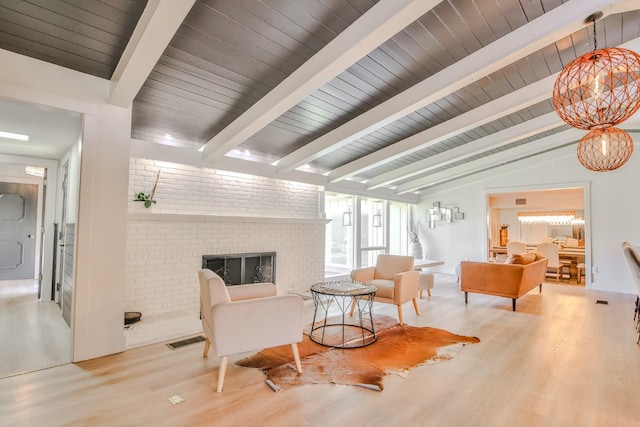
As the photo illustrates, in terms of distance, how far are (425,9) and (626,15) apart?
2.24m

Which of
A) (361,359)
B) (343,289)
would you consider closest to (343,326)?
(343,289)

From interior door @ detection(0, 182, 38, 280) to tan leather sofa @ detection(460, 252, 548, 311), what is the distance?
9020 millimetres

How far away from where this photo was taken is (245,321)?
2.61 m

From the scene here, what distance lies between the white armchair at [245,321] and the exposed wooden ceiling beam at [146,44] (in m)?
1.79

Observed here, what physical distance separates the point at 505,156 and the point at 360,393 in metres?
6.45

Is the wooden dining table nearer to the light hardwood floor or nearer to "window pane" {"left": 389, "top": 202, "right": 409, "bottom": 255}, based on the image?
"window pane" {"left": 389, "top": 202, "right": 409, "bottom": 255}

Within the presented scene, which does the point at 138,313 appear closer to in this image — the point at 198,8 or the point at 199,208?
the point at 199,208

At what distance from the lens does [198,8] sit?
2.36m

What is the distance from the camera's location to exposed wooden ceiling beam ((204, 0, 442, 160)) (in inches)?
93.5

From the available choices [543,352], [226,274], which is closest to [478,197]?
[543,352]

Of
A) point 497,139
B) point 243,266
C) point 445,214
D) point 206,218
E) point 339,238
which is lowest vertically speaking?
point 243,266

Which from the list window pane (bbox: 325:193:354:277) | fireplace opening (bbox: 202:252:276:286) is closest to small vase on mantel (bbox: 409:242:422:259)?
window pane (bbox: 325:193:354:277)

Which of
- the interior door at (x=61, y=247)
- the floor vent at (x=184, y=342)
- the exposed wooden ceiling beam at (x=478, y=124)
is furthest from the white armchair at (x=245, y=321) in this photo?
the exposed wooden ceiling beam at (x=478, y=124)

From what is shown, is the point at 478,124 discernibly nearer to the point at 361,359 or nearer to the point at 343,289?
the point at 343,289
